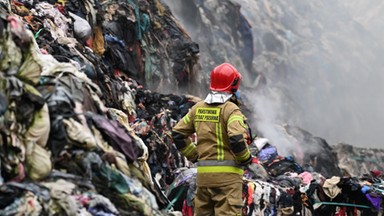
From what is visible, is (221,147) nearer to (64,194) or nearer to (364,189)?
(64,194)

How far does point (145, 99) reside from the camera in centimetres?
959

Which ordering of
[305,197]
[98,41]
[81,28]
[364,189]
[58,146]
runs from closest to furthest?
[58,146] < [364,189] < [305,197] < [81,28] < [98,41]

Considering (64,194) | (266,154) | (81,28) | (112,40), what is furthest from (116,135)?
(112,40)

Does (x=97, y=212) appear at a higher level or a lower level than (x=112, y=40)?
lower

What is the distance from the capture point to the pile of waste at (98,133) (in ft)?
10.8

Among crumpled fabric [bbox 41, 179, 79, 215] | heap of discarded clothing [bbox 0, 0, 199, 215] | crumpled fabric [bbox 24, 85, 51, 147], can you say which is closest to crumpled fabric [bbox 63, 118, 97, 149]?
heap of discarded clothing [bbox 0, 0, 199, 215]

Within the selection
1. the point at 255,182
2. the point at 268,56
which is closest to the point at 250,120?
the point at 255,182

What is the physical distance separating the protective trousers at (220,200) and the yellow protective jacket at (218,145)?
0.05 meters

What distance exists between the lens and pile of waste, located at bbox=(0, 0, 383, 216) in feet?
10.8

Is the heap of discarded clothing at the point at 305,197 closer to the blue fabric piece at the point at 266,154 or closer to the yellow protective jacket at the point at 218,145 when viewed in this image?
the yellow protective jacket at the point at 218,145

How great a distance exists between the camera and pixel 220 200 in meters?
4.38

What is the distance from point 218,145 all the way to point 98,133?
1.04m

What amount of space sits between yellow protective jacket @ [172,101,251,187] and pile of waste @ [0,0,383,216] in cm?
39

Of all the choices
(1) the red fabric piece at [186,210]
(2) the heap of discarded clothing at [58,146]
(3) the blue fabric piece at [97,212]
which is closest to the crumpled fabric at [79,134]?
(2) the heap of discarded clothing at [58,146]
